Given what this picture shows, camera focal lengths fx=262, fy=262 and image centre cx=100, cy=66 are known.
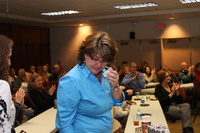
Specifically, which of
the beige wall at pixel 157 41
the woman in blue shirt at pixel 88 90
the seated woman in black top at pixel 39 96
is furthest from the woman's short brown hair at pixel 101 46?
the beige wall at pixel 157 41

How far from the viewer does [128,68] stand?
7578mm

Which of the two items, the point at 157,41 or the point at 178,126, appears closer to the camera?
the point at 178,126

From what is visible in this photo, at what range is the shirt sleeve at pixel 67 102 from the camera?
160 cm

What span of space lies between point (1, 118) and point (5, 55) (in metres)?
0.42

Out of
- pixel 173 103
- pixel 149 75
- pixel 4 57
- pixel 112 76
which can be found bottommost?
pixel 149 75

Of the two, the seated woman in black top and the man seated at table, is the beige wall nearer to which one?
the man seated at table

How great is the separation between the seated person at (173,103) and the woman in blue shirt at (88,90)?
3570 millimetres

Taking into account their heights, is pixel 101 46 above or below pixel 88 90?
above

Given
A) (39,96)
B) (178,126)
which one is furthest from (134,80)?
(39,96)

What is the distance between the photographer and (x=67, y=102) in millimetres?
1604

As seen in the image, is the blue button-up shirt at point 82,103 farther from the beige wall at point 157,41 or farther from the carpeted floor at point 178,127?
the beige wall at point 157,41

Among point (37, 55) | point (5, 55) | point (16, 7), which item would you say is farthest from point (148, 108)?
point (37, 55)

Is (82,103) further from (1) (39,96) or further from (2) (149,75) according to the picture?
(2) (149,75)

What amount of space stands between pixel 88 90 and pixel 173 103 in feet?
13.4
